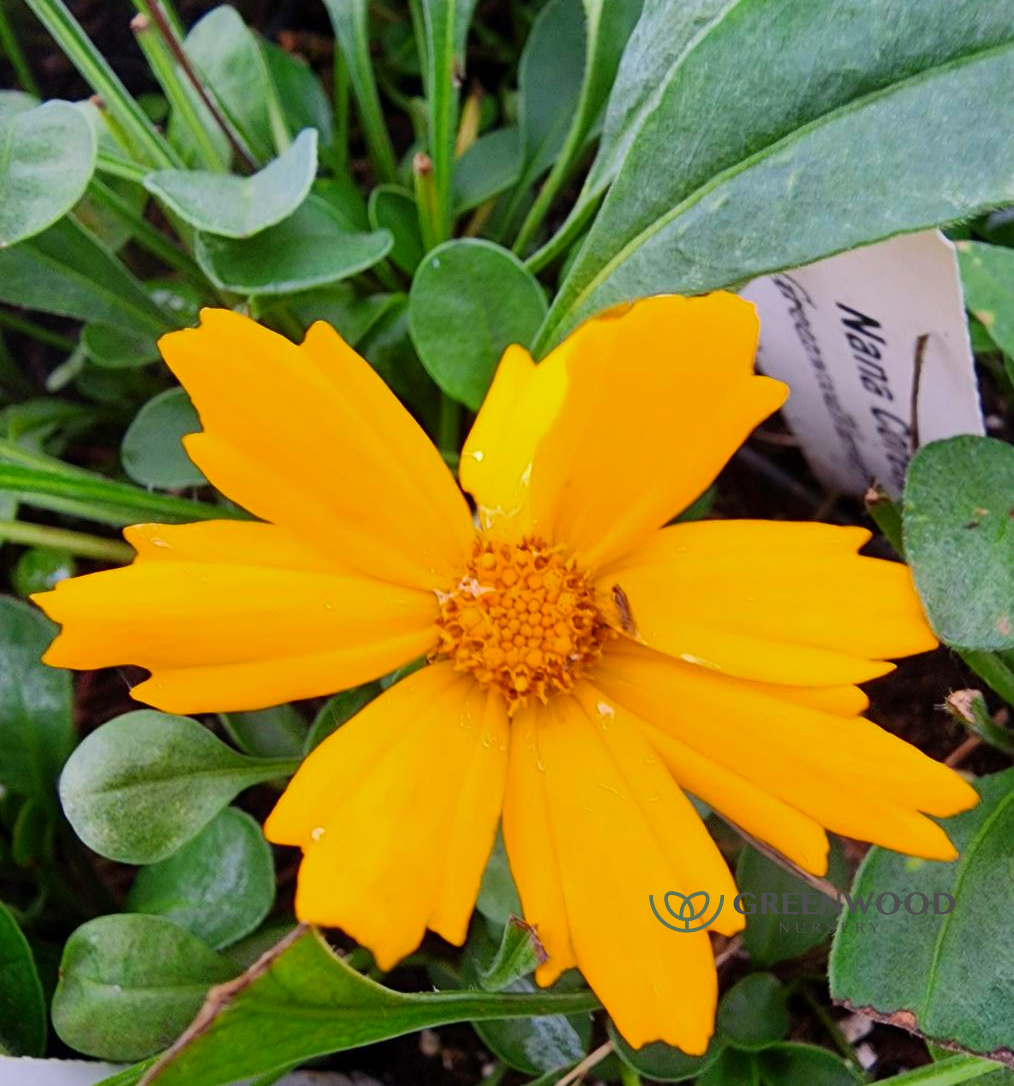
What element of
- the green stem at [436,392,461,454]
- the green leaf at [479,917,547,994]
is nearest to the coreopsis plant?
the green leaf at [479,917,547,994]

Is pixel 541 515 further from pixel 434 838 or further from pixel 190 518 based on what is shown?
pixel 190 518

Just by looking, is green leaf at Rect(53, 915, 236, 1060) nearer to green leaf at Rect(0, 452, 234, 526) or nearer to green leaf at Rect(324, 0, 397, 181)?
green leaf at Rect(0, 452, 234, 526)

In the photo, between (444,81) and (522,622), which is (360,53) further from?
(522,622)

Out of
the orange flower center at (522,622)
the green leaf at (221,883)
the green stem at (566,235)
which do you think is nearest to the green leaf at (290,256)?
the green stem at (566,235)

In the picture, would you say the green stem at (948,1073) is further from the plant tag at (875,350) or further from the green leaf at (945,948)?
the plant tag at (875,350)

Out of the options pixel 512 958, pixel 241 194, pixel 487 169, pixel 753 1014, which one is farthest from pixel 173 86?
pixel 753 1014
